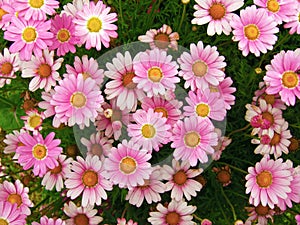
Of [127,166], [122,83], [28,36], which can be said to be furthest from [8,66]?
[127,166]

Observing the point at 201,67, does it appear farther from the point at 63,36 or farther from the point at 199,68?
the point at 63,36

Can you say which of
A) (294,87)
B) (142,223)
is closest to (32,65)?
(142,223)

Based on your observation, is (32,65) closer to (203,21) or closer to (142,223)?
(203,21)

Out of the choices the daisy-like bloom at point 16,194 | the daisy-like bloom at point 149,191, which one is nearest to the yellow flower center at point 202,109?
the daisy-like bloom at point 149,191

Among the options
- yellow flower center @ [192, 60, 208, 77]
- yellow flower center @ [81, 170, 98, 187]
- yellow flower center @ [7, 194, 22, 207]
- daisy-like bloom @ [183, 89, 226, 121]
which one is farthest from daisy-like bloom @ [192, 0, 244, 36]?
yellow flower center @ [7, 194, 22, 207]

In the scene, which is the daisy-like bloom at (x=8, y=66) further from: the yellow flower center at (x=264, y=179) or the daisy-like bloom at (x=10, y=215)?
the yellow flower center at (x=264, y=179)

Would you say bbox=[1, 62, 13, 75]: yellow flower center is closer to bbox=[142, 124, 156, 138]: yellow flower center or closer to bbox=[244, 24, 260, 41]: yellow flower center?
bbox=[142, 124, 156, 138]: yellow flower center
